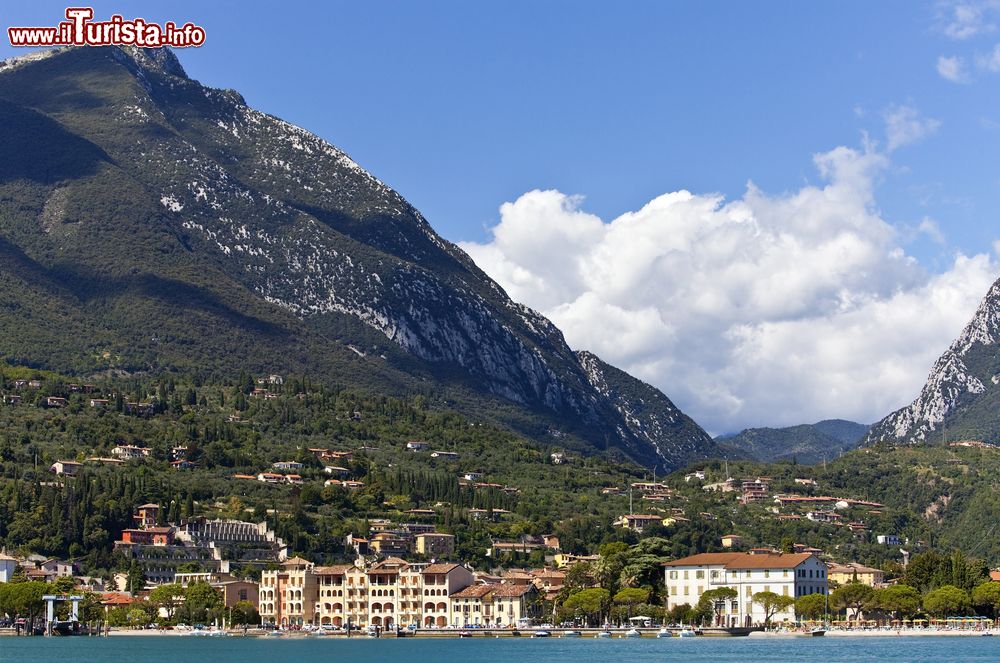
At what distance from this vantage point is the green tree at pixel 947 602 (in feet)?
606

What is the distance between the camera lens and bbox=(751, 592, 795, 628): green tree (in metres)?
187

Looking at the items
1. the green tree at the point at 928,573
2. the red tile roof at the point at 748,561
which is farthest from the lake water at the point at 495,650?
the red tile roof at the point at 748,561

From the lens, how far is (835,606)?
187 meters

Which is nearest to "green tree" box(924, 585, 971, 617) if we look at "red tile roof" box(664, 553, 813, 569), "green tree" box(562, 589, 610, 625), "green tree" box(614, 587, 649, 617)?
"red tile roof" box(664, 553, 813, 569)

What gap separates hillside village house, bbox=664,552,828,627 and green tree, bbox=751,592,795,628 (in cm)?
122

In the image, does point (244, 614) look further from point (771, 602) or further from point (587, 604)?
point (771, 602)

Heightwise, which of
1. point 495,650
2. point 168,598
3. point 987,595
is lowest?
point 495,650

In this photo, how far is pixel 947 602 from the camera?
185 m

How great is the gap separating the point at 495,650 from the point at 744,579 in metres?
46.1

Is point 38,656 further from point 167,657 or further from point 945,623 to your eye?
point 945,623

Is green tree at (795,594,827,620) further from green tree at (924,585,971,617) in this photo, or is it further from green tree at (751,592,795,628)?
green tree at (924,585,971,617)

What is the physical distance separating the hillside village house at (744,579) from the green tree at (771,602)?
1224 millimetres

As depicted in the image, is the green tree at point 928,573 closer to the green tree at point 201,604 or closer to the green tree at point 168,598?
the green tree at point 201,604

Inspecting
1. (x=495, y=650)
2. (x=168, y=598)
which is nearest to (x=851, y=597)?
(x=495, y=650)
